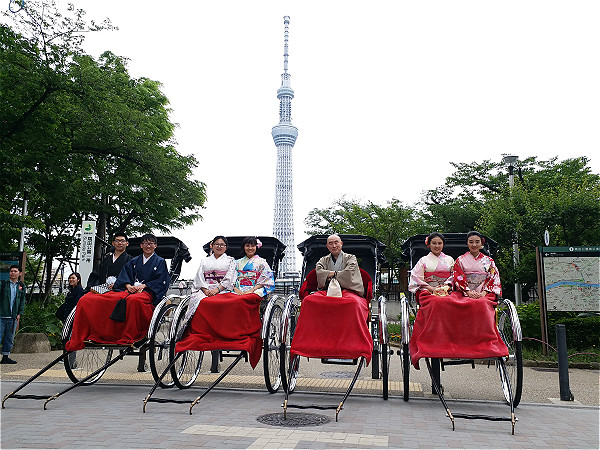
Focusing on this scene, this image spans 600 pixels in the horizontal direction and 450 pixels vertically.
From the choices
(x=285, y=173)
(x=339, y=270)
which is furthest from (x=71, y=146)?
(x=285, y=173)

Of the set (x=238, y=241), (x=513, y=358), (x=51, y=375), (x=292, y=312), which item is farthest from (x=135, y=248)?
(x=513, y=358)

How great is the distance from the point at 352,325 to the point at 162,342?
2.34m

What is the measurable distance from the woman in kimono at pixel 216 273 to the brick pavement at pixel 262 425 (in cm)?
125

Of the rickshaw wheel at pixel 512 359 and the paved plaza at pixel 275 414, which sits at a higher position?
the rickshaw wheel at pixel 512 359

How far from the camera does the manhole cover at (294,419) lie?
4133 millimetres

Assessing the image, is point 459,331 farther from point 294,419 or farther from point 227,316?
point 227,316

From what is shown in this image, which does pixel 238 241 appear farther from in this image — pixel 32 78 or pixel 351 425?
pixel 32 78

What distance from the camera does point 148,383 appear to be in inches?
241

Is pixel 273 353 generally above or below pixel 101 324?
below

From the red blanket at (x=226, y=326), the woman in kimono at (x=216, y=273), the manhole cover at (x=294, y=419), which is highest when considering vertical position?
the woman in kimono at (x=216, y=273)

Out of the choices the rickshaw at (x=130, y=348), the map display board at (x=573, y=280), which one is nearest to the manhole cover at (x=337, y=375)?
the rickshaw at (x=130, y=348)

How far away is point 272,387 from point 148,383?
1699 mm

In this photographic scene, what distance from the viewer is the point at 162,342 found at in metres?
5.73

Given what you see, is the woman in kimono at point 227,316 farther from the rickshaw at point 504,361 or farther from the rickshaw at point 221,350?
the rickshaw at point 504,361
